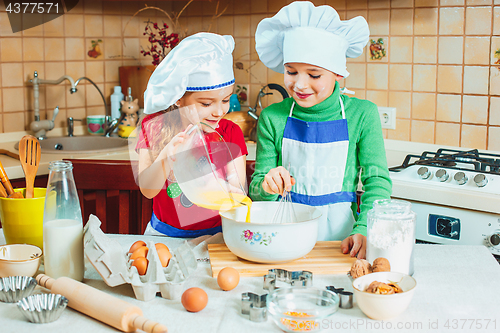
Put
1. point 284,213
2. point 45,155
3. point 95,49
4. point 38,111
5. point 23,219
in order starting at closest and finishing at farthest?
point 23,219
point 284,213
point 45,155
point 38,111
point 95,49

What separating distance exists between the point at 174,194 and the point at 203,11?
5.03 feet

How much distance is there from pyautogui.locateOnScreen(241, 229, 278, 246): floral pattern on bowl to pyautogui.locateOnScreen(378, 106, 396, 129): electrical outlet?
1.25 m

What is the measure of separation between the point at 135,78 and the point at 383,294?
2.02 meters

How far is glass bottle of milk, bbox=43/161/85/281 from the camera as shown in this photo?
2.69ft

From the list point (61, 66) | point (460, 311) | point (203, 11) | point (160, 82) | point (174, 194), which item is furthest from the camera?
point (203, 11)

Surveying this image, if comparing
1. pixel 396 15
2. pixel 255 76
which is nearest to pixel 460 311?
pixel 396 15

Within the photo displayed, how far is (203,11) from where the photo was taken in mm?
2445

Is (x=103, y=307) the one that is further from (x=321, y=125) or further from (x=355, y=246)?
(x=321, y=125)

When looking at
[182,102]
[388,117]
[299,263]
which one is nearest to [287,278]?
[299,263]

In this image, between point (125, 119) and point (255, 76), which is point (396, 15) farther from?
point (125, 119)

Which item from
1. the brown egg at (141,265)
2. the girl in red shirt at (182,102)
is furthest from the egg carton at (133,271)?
the girl in red shirt at (182,102)

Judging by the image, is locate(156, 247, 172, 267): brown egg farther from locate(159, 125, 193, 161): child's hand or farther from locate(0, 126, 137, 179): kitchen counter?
locate(0, 126, 137, 179): kitchen counter

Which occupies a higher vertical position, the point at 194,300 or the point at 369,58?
the point at 369,58

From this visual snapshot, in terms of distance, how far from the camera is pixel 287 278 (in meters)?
0.84
